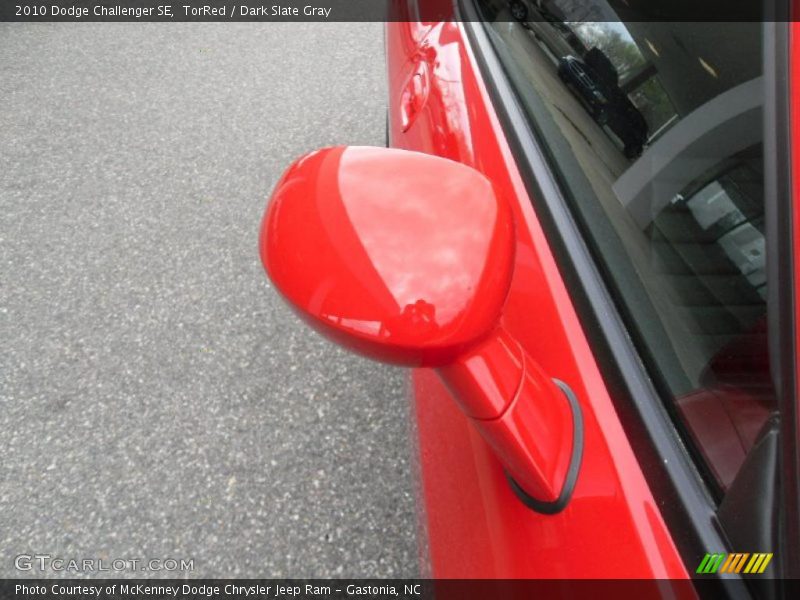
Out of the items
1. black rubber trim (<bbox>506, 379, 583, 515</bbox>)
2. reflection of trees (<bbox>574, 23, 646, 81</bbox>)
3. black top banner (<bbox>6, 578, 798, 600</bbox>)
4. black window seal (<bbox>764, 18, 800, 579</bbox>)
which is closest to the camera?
black window seal (<bbox>764, 18, 800, 579</bbox>)

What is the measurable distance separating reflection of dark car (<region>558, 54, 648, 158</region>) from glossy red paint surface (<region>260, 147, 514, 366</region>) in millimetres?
472

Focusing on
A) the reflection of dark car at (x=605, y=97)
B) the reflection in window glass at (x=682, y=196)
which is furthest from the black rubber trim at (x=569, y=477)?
the reflection of dark car at (x=605, y=97)

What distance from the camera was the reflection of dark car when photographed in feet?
3.10

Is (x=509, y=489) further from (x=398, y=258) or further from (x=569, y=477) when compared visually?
(x=398, y=258)

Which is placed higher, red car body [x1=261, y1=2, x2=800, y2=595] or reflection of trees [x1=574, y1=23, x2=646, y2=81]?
reflection of trees [x1=574, y1=23, x2=646, y2=81]

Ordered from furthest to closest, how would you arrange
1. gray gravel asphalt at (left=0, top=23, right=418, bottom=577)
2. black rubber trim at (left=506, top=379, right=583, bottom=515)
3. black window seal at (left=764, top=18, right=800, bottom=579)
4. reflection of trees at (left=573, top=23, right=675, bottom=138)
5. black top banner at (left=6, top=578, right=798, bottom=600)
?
gray gravel asphalt at (left=0, top=23, right=418, bottom=577)
black top banner at (left=6, top=578, right=798, bottom=600)
reflection of trees at (left=573, top=23, right=675, bottom=138)
black rubber trim at (left=506, top=379, right=583, bottom=515)
black window seal at (left=764, top=18, right=800, bottom=579)

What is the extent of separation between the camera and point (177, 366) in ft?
6.73

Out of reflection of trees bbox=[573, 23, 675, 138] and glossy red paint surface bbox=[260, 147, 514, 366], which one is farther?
reflection of trees bbox=[573, 23, 675, 138]

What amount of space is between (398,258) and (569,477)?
331mm

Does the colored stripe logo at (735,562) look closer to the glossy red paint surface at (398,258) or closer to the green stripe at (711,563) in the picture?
the green stripe at (711,563)

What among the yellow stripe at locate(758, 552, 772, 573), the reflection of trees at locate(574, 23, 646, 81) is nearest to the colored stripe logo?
the yellow stripe at locate(758, 552, 772, 573)

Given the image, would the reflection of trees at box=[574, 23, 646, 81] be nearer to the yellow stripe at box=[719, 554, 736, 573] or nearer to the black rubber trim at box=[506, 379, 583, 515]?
the black rubber trim at box=[506, 379, 583, 515]

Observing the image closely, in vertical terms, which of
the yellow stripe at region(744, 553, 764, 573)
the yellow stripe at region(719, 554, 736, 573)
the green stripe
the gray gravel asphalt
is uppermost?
the yellow stripe at region(744, 553, 764, 573)

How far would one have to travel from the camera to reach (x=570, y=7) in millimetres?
1286
